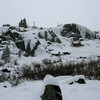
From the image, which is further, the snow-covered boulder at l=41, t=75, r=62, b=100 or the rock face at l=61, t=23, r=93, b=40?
the rock face at l=61, t=23, r=93, b=40

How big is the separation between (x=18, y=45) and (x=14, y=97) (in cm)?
2359

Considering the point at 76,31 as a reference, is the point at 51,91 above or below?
below

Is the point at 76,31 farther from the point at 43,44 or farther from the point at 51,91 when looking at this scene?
the point at 51,91

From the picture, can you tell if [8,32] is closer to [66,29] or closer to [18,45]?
[18,45]

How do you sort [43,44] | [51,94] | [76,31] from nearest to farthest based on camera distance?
[51,94]
[43,44]
[76,31]

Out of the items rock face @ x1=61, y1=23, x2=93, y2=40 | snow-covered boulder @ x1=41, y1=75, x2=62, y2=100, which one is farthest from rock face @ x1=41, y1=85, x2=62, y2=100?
rock face @ x1=61, y1=23, x2=93, y2=40

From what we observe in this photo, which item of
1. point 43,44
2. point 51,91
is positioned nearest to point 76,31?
point 43,44

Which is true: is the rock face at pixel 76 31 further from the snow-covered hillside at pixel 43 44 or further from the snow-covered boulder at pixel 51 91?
the snow-covered boulder at pixel 51 91

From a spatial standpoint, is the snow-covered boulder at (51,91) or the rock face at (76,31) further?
the rock face at (76,31)

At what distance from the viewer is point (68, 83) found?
545cm

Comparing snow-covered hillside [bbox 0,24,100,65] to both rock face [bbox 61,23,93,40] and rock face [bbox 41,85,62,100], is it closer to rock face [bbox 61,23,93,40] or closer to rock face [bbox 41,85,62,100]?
rock face [bbox 61,23,93,40]

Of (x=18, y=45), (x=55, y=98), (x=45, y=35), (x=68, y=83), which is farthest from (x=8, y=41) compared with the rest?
(x=55, y=98)

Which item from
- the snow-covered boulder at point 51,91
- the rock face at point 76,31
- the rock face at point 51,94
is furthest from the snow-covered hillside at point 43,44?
the rock face at point 51,94

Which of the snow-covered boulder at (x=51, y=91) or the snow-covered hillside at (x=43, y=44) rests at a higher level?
the snow-covered boulder at (x=51, y=91)
